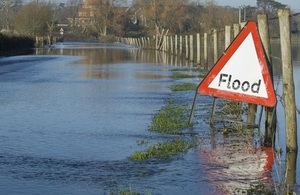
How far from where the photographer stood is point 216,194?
344 inches

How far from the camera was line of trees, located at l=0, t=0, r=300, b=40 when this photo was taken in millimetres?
88500

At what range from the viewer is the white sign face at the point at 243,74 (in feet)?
40.3

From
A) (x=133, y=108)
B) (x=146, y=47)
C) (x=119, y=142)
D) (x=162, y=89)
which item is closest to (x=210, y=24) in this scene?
(x=146, y=47)

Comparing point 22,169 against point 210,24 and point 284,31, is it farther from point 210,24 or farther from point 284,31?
point 210,24

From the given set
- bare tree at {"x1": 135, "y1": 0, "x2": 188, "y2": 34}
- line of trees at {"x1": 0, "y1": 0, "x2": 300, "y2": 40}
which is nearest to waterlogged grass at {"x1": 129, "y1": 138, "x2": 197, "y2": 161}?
line of trees at {"x1": 0, "y1": 0, "x2": 300, "y2": 40}

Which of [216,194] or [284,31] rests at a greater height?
[284,31]

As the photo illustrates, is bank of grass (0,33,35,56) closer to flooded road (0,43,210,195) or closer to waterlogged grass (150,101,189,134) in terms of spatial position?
flooded road (0,43,210,195)

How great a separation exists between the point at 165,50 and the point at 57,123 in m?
53.4

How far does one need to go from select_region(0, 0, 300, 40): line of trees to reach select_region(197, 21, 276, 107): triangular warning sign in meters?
58.9

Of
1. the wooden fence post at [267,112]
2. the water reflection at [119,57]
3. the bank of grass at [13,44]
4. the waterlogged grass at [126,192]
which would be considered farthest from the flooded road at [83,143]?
the bank of grass at [13,44]

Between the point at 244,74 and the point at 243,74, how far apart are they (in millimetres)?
21

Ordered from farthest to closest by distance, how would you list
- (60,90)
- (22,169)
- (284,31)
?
(60,90) → (284,31) → (22,169)

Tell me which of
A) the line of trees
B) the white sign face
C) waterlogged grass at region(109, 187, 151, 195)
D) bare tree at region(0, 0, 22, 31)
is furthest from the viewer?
bare tree at region(0, 0, 22, 31)

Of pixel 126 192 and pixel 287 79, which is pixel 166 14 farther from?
pixel 126 192
